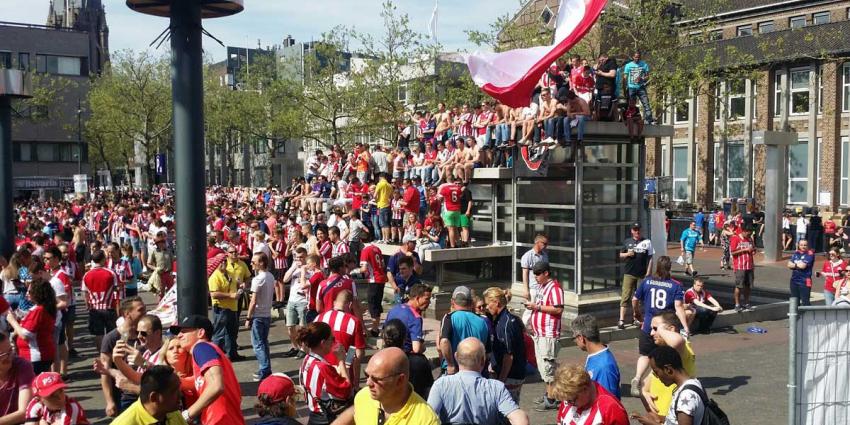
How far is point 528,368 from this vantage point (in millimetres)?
8109

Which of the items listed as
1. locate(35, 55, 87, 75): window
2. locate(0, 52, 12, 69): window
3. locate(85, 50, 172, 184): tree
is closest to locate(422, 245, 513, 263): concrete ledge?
locate(85, 50, 172, 184): tree

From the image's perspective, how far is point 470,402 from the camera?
5.32 m

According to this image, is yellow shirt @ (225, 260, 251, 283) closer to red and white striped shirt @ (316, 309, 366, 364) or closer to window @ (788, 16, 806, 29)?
red and white striped shirt @ (316, 309, 366, 364)

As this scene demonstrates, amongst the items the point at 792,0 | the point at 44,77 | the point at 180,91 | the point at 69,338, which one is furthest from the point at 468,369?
the point at 44,77

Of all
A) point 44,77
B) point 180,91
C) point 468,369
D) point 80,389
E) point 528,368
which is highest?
point 44,77

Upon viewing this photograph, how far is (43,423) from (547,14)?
152ft

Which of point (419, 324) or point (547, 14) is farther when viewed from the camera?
point (547, 14)

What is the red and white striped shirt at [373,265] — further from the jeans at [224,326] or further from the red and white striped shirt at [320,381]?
the red and white striped shirt at [320,381]

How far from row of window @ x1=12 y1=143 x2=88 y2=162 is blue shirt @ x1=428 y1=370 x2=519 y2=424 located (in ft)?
208

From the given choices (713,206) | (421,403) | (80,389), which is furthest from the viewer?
(713,206)

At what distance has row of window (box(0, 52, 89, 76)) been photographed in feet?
205

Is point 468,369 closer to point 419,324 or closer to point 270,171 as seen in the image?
point 419,324

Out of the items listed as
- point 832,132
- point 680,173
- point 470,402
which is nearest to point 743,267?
point 470,402

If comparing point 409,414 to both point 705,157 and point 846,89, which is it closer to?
point 846,89
